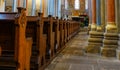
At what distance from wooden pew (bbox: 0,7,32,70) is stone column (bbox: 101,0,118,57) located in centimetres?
264

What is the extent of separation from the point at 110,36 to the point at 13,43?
297 centimetres

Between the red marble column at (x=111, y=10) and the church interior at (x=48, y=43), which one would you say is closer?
the church interior at (x=48, y=43)

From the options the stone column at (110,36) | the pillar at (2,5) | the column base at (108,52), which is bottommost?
the column base at (108,52)

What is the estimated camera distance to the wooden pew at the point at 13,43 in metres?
2.52

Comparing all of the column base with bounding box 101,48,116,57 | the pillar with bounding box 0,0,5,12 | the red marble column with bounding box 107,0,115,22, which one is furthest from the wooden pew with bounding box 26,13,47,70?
the pillar with bounding box 0,0,5,12

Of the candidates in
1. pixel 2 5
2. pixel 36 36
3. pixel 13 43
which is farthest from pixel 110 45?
pixel 2 5

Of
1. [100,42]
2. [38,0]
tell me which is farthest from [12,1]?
[100,42]

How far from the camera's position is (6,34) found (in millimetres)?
2846

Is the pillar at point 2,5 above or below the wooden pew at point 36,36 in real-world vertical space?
above

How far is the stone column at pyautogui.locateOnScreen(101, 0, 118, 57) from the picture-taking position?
5.07 metres

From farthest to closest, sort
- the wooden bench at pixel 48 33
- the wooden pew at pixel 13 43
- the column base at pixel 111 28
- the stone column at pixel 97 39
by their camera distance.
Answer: the stone column at pixel 97 39
the column base at pixel 111 28
the wooden bench at pixel 48 33
the wooden pew at pixel 13 43

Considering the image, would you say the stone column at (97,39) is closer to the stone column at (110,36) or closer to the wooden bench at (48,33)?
the stone column at (110,36)

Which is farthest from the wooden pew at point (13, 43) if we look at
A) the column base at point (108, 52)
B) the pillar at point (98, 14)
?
the pillar at point (98, 14)

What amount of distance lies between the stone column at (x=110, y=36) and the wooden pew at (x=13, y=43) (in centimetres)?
264
